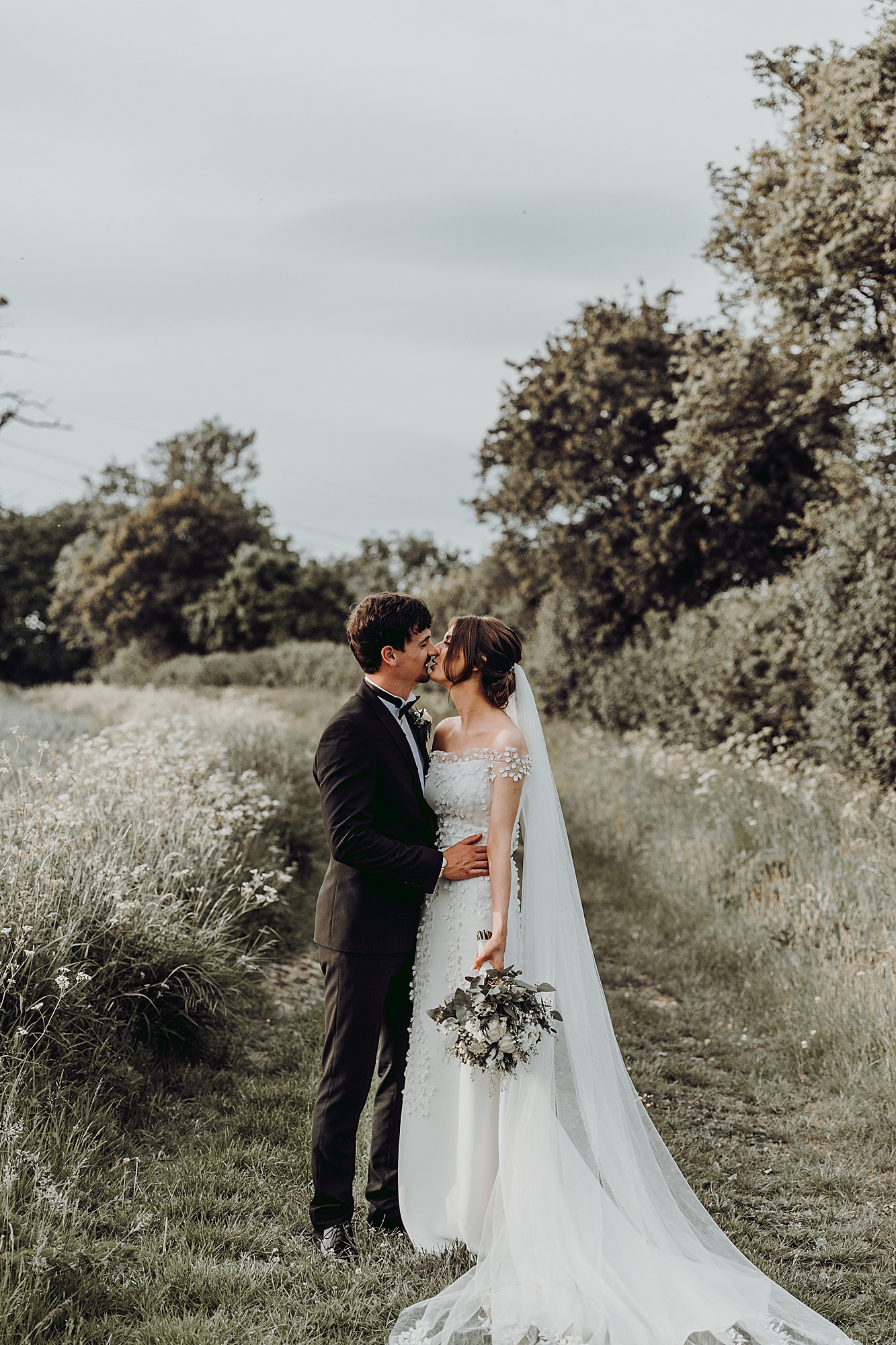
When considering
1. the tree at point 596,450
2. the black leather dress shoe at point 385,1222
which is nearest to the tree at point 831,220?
the tree at point 596,450

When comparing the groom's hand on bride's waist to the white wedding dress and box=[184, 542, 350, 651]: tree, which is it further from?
box=[184, 542, 350, 651]: tree

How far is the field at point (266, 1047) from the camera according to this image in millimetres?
2965

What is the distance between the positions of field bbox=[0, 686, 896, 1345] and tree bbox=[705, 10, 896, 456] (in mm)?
4859

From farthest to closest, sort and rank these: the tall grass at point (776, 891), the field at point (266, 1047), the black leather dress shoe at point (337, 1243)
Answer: the tall grass at point (776, 891)
the black leather dress shoe at point (337, 1243)
the field at point (266, 1047)

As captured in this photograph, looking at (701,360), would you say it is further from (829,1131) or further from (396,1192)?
(396,1192)

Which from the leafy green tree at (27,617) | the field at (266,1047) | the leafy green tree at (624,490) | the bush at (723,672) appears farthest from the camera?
the leafy green tree at (27,617)

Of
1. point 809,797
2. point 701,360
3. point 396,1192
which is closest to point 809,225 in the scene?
point 701,360

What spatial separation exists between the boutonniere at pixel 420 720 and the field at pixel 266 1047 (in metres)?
1.71

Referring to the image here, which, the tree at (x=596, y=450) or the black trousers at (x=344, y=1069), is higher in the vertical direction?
the tree at (x=596, y=450)

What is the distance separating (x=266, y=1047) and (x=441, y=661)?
8.85ft

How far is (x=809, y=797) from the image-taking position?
24.8ft

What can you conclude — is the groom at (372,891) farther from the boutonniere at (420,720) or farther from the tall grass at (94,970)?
the tall grass at (94,970)

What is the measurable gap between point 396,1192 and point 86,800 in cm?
333

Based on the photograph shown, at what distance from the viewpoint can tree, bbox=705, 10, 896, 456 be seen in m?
8.61
